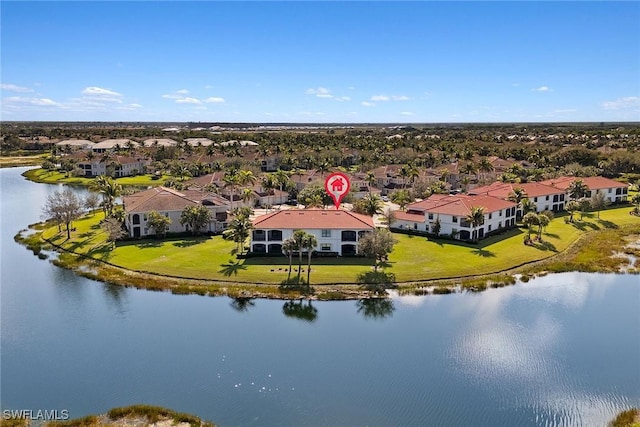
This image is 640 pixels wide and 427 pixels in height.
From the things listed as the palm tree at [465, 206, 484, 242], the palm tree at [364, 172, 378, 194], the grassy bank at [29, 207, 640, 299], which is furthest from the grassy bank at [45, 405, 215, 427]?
the palm tree at [364, 172, 378, 194]

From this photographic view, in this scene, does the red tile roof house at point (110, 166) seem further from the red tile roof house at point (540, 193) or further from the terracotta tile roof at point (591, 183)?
the terracotta tile roof at point (591, 183)

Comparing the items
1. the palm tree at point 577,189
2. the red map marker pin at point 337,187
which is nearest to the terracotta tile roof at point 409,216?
the red map marker pin at point 337,187

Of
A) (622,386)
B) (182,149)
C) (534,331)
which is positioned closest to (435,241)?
(534,331)

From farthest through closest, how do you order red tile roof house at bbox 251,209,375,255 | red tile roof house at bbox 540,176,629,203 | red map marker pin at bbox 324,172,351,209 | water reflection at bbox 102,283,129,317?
red tile roof house at bbox 540,176,629,203 → red map marker pin at bbox 324,172,351,209 → red tile roof house at bbox 251,209,375,255 → water reflection at bbox 102,283,129,317

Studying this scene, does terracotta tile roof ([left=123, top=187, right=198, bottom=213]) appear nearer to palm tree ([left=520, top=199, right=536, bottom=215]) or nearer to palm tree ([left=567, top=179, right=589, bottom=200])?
palm tree ([left=520, top=199, right=536, bottom=215])

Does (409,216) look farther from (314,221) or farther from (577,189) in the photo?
(577,189)

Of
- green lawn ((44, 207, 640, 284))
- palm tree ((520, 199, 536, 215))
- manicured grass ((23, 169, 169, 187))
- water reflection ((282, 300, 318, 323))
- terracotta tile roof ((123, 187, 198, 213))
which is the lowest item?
water reflection ((282, 300, 318, 323))

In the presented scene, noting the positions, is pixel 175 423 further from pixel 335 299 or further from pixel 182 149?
pixel 182 149
